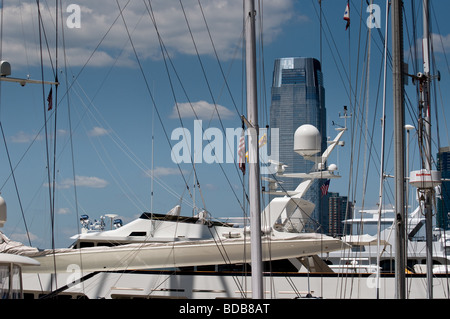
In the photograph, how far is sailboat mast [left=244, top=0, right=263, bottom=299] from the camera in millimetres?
12500

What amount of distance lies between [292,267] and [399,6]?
10843 mm

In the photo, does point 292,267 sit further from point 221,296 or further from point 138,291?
point 138,291

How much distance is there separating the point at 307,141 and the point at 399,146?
37.8ft

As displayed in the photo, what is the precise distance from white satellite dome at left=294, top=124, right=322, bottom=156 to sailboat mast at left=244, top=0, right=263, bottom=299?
10811mm

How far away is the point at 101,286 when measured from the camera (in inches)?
856

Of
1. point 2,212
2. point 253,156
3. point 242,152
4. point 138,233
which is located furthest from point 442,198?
point 2,212

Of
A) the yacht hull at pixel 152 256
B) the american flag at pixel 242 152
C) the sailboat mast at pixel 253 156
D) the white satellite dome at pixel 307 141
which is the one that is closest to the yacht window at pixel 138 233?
the yacht hull at pixel 152 256

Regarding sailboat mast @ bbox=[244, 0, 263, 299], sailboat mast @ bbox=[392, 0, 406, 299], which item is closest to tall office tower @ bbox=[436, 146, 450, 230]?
sailboat mast @ bbox=[392, 0, 406, 299]

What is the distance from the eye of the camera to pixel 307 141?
80.1 feet

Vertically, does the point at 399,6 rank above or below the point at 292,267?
above

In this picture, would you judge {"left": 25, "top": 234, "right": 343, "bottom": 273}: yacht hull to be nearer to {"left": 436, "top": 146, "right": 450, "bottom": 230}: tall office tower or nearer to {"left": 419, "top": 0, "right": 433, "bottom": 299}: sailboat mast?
{"left": 419, "top": 0, "right": 433, "bottom": 299}: sailboat mast

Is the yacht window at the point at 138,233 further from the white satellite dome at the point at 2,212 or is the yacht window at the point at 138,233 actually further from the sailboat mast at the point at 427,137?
the sailboat mast at the point at 427,137

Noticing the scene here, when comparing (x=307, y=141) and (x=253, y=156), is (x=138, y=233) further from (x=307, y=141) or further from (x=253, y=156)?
(x=253, y=156)
